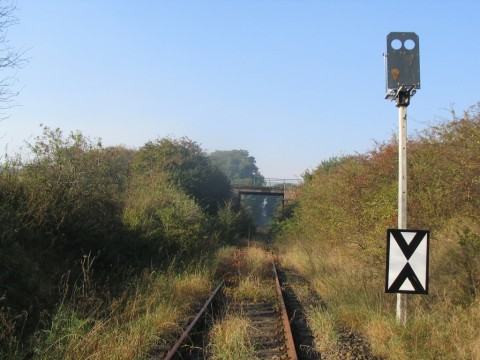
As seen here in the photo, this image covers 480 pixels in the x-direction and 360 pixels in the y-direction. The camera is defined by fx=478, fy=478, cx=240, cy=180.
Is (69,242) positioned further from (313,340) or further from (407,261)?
(407,261)

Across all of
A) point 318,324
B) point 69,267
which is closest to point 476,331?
point 318,324

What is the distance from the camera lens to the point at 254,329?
9.06m

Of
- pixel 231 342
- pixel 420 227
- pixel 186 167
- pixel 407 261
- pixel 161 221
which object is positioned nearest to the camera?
pixel 231 342

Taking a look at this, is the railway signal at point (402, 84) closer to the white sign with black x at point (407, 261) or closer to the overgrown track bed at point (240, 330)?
the white sign with black x at point (407, 261)

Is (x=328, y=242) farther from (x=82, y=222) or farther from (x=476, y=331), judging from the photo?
(x=476, y=331)

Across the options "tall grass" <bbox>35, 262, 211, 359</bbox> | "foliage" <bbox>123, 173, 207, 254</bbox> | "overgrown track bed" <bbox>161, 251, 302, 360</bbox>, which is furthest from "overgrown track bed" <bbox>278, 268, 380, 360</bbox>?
"foliage" <bbox>123, 173, 207, 254</bbox>

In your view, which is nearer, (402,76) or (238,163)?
(402,76)

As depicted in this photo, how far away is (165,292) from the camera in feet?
37.2

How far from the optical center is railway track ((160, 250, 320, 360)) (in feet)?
24.3

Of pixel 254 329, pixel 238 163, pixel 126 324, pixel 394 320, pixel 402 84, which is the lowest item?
pixel 254 329

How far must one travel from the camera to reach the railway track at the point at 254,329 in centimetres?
741

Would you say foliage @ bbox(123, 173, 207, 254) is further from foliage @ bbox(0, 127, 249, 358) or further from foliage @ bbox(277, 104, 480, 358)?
foliage @ bbox(277, 104, 480, 358)

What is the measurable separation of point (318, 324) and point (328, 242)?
13.8 metres

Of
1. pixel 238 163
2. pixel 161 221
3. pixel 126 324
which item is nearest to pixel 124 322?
pixel 126 324
